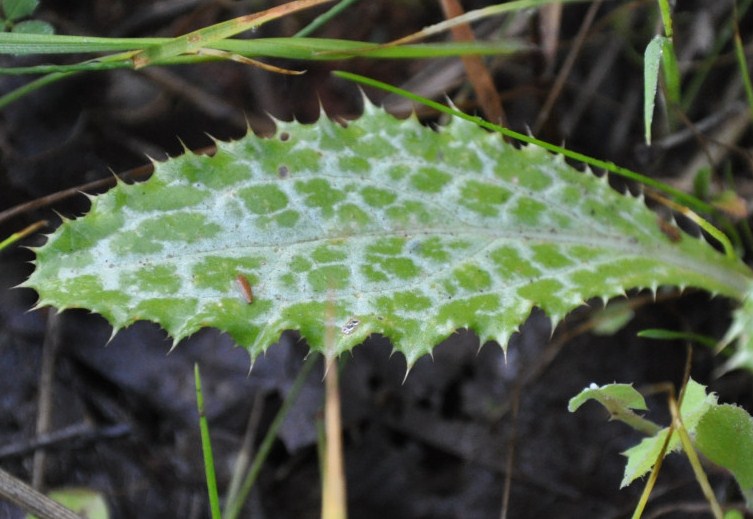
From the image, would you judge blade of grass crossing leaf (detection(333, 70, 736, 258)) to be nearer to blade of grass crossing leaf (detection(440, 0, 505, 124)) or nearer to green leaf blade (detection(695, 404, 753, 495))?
blade of grass crossing leaf (detection(440, 0, 505, 124))

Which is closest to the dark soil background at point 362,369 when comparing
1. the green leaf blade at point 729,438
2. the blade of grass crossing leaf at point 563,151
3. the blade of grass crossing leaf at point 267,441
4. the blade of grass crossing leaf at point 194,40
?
the blade of grass crossing leaf at point 267,441

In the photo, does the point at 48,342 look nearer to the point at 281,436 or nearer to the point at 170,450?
the point at 170,450

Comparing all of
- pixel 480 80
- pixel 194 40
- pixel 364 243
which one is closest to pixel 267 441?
pixel 364 243

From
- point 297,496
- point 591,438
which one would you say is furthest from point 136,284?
point 591,438

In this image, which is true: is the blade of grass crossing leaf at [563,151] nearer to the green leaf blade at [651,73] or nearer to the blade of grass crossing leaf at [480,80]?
the green leaf blade at [651,73]

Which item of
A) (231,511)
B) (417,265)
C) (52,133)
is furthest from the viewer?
(52,133)

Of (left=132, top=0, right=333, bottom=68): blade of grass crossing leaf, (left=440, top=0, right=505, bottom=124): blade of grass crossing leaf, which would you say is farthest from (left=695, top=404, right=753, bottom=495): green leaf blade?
(left=132, top=0, right=333, bottom=68): blade of grass crossing leaf

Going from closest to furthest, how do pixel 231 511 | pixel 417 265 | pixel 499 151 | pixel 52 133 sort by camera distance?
pixel 417 265, pixel 499 151, pixel 231 511, pixel 52 133
